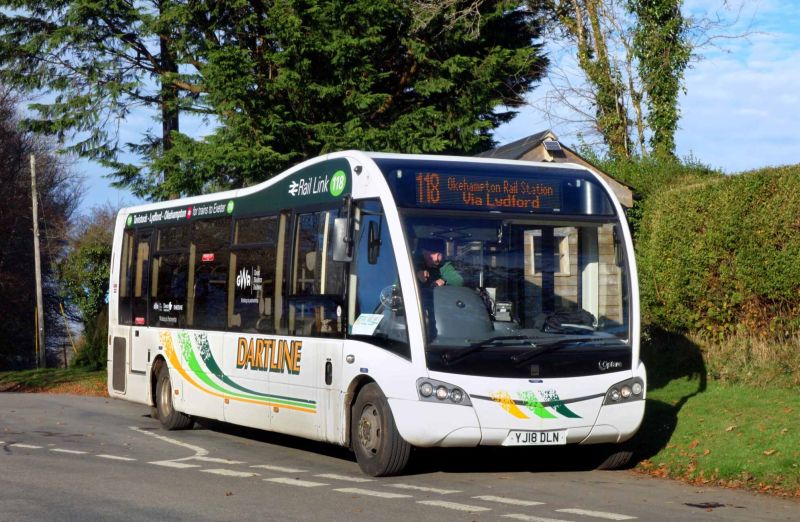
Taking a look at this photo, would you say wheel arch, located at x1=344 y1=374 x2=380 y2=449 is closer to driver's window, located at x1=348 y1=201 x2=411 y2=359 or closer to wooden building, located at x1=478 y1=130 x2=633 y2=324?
driver's window, located at x1=348 y1=201 x2=411 y2=359

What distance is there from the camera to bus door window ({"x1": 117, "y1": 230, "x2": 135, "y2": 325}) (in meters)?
19.2

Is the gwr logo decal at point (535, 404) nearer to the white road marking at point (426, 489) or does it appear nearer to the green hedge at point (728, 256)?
the white road marking at point (426, 489)

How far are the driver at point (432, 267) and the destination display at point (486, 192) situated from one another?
41cm

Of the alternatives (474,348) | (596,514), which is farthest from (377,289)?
(596,514)

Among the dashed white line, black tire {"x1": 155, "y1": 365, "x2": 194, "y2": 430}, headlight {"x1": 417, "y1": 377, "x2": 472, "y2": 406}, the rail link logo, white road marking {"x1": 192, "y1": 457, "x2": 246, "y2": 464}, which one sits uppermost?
the rail link logo

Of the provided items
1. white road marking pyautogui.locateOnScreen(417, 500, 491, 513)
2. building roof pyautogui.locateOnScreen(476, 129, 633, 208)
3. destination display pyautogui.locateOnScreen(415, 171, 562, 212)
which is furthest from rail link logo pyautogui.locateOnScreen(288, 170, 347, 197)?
building roof pyautogui.locateOnScreen(476, 129, 633, 208)

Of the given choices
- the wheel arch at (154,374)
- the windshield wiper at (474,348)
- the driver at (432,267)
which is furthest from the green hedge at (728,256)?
the wheel arch at (154,374)

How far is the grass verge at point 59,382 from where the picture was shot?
3069 centimetres

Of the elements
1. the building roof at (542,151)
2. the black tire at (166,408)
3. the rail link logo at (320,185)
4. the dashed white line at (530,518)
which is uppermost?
the building roof at (542,151)

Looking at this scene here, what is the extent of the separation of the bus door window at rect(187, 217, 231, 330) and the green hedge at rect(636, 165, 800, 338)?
6402 mm

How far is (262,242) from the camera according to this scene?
14.9 meters

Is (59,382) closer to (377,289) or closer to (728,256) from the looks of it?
(728,256)

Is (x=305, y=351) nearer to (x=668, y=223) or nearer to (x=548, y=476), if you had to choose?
(x=548, y=476)

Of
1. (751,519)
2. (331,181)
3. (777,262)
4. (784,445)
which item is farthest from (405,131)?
(751,519)
